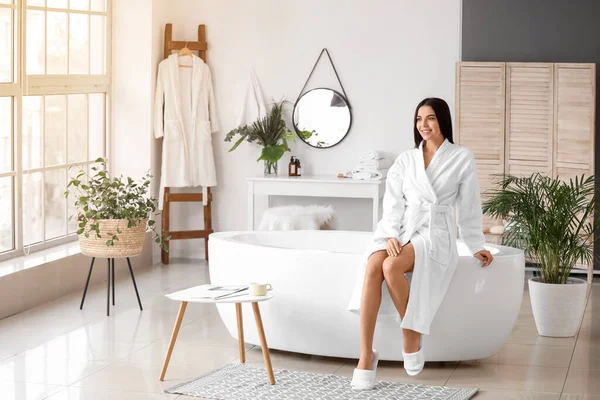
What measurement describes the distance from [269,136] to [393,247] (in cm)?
325

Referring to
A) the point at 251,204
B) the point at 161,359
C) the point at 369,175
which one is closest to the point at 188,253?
the point at 251,204

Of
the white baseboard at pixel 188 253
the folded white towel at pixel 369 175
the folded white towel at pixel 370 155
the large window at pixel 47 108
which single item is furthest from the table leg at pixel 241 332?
the white baseboard at pixel 188 253

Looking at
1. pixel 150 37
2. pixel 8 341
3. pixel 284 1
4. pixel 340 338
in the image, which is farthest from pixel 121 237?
pixel 284 1

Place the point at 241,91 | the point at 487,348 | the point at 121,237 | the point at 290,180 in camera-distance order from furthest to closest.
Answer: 1. the point at 241,91
2. the point at 290,180
3. the point at 121,237
4. the point at 487,348

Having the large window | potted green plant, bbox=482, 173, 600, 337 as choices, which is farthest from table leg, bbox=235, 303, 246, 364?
the large window

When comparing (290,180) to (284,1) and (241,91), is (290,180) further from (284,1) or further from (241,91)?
(284,1)

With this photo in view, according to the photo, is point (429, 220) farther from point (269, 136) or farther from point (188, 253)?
point (188, 253)

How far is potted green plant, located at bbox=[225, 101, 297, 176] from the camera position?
727 centimetres

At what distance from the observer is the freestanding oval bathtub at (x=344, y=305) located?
171 inches

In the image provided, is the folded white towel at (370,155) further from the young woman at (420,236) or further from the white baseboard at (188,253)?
the young woman at (420,236)

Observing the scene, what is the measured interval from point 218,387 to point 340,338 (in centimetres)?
68

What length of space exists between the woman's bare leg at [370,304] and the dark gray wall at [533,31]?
11.1ft

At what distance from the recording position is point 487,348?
4.48 metres

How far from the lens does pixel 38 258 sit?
605cm
